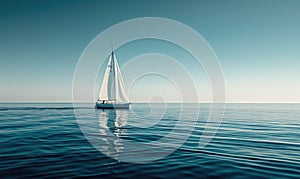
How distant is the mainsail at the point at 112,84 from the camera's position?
75.6 metres

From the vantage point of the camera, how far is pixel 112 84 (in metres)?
75.9

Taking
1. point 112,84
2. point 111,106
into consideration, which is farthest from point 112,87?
point 111,106

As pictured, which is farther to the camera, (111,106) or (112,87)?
(112,87)

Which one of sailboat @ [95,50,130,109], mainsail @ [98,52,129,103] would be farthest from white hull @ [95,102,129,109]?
mainsail @ [98,52,129,103]

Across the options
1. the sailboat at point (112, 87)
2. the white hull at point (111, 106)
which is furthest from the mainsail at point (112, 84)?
the white hull at point (111, 106)

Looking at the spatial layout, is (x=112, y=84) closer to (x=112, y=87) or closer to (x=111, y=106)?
(x=112, y=87)

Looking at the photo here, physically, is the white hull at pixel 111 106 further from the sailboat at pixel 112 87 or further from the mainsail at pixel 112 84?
the mainsail at pixel 112 84

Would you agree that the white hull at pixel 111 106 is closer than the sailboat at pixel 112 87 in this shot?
Yes

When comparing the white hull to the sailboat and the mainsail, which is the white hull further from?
the mainsail

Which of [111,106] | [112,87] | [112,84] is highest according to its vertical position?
[112,84]

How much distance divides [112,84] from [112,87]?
110 cm

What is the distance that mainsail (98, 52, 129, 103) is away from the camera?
75.6 meters

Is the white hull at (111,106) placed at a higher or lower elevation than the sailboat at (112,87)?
lower

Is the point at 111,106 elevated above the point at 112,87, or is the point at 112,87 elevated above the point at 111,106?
the point at 112,87
